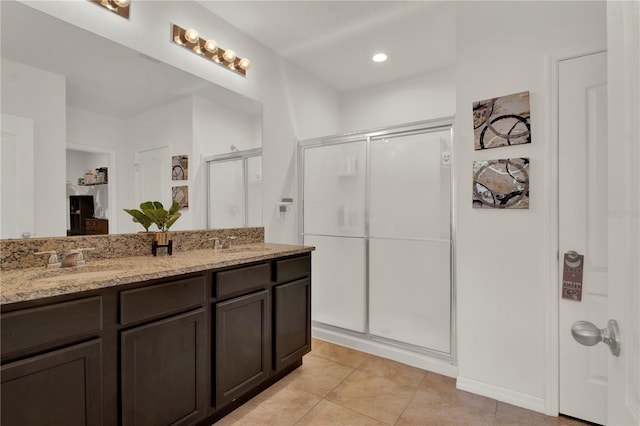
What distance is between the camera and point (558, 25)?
1.89 metres

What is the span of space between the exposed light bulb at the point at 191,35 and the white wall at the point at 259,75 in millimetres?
79

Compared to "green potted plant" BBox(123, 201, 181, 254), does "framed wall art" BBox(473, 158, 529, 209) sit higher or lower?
higher

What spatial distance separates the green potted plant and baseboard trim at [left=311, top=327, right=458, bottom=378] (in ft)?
5.86

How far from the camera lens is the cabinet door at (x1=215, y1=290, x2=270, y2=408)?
5.86 feet

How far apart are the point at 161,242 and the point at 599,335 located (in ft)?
6.79

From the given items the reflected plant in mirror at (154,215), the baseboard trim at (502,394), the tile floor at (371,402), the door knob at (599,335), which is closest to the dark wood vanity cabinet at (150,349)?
the tile floor at (371,402)

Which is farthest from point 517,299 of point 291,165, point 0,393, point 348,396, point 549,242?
point 0,393

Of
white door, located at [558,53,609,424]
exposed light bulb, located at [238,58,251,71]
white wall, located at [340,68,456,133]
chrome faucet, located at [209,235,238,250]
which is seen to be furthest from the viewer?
white wall, located at [340,68,456,133]

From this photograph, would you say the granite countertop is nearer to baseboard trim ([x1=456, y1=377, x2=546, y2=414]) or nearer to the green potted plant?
the green potted plant

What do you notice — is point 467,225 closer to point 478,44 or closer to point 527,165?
point 527,165

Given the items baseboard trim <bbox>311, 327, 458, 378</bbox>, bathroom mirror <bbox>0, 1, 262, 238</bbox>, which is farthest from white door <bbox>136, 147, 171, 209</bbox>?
baseboard trim <bbox>311, 327, 458, 378</bbox>

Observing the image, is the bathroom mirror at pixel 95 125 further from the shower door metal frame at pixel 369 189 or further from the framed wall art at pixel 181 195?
the shower door metal frame at pixel 369 189

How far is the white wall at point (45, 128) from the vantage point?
153cm

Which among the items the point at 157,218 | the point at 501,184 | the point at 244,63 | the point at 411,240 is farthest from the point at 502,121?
the point at 157,218
